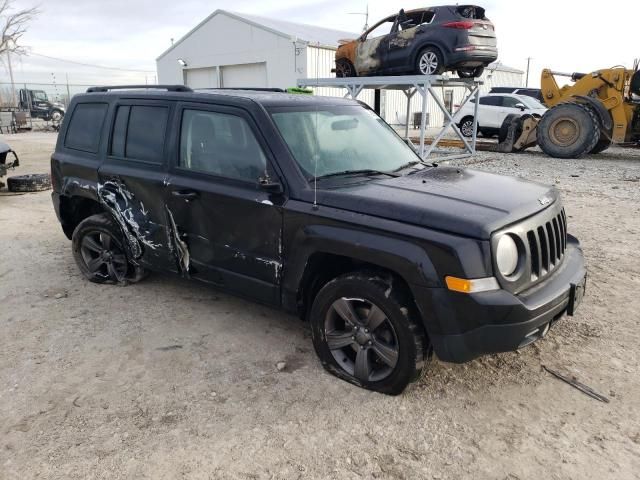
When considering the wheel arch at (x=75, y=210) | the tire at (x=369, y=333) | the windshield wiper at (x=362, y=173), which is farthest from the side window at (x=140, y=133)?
the tire at (x=369, y=333)

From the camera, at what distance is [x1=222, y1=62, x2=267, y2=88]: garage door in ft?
86.2

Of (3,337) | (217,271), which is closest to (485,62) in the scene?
(217,271)

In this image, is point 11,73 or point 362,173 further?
point 11,73

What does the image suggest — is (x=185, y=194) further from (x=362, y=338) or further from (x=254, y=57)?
(x=254, y=57)

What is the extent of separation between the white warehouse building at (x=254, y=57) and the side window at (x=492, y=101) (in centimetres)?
639

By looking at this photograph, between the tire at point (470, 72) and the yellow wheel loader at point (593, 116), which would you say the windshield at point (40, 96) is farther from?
the yellow wheel loader at point (593, 116)

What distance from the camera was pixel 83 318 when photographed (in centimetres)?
414

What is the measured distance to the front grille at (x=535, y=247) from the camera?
8.96 ft

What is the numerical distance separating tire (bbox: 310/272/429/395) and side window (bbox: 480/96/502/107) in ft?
58.5

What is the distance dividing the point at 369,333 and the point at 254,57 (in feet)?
83.5

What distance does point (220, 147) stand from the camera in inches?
143

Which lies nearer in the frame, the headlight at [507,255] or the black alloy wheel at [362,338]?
the headlight at [507,255]

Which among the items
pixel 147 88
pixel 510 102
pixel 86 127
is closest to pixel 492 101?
pixel 510 102

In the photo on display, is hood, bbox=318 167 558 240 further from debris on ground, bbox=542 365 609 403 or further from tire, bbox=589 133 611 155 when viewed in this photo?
tire, bbox=589 133 611 155
